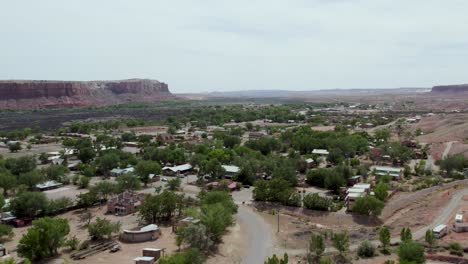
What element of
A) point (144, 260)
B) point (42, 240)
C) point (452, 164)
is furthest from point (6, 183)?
point (452, 164)

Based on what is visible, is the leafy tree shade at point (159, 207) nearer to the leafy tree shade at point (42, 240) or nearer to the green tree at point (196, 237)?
the green tree at point (196, 237)

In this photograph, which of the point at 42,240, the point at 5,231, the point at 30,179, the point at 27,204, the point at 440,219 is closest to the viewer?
the point at 42,240

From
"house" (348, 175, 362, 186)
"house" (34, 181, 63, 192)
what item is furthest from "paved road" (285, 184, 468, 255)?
"house" (34, 181, 63, 192)

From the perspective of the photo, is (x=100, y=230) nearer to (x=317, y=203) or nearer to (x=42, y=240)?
(x=42, y=240)

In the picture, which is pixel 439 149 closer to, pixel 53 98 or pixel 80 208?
pixel 80 208

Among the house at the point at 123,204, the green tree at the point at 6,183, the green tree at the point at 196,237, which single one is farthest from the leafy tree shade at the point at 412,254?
the green tree at the point at 6,183

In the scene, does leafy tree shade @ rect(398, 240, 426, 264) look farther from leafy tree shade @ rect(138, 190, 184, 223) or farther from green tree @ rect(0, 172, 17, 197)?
green tree @ rect(0, 172, 17, 197)
